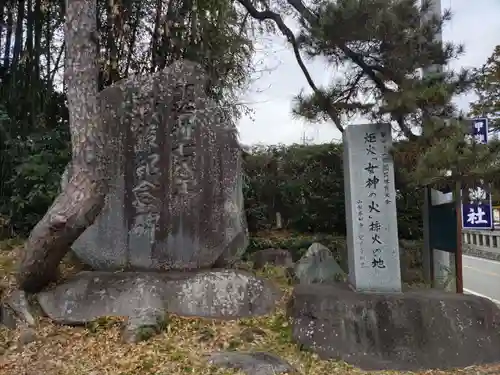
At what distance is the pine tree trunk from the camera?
15.3 feet

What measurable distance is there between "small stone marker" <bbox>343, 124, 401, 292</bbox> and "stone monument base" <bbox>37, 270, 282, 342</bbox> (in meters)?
1.06

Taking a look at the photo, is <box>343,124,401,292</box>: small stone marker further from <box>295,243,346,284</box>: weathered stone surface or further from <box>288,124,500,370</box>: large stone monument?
<box>295,243,346,284</box>: weathered stone surface

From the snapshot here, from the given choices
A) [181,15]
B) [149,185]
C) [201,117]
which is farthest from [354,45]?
[181,15]

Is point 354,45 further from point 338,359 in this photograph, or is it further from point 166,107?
point 338,359

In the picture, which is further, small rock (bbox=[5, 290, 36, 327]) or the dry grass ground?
small rock (bbox=[5, 290, 36, 327])

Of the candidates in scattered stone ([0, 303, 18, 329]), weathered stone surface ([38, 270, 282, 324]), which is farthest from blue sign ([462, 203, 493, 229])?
scattered stone ([0, 303, 18, 329])

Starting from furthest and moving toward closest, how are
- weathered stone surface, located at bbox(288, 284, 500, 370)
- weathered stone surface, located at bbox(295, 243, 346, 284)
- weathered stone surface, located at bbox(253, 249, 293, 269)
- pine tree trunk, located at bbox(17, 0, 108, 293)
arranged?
weathered stone surface, located at bbox(253, 249, 293, 269) → weathered stone surface, located at bbox(295, 243, 346, 284) → pine tree trunk, located at bbox(17, 0, 108, 293) → weathered stone surface, located at bbox(288, 284, 500, 370)

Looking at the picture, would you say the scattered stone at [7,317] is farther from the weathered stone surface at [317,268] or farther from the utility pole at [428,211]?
the utility pole at [428,211]

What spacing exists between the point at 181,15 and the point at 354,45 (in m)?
3.81

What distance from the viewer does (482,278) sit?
14.1 meters

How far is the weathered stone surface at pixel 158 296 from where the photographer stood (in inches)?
195

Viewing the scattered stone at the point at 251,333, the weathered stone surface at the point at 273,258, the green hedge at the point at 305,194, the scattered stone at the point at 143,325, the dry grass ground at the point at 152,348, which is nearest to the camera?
the dry grass ground at the point at 152,348

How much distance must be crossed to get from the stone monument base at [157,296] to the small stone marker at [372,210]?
3.48ft

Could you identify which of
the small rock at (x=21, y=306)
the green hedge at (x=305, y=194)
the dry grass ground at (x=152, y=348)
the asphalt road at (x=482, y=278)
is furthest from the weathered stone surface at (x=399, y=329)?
the asphalt road at (x=482, y=278)
